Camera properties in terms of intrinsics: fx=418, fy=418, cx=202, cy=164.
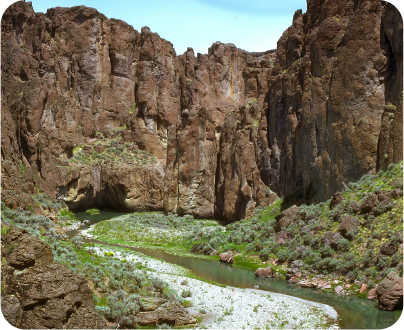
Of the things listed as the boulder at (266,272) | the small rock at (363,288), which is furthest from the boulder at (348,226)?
the boulder at (266,272)

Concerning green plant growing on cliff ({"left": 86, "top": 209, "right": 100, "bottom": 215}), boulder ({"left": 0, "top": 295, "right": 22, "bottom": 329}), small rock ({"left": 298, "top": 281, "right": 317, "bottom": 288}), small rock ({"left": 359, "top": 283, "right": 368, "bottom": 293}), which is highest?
boulder ({"left": 0, "top": 295, "right": 22, "bottom": 329})

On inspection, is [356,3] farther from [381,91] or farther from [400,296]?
[400,296]

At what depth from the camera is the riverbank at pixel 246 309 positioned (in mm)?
20062

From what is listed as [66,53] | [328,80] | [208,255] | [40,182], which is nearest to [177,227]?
[208,255]

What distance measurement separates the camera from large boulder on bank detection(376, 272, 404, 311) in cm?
2297

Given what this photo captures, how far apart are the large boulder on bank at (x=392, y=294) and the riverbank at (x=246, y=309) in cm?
286

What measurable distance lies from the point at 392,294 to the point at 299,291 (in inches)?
276

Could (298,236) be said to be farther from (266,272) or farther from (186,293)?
(186,293)

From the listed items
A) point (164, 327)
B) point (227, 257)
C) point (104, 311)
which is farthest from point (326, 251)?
point (104, 311)

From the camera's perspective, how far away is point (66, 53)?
89125 millimetres

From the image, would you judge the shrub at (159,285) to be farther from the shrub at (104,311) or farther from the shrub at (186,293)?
the shrub at (104,311)

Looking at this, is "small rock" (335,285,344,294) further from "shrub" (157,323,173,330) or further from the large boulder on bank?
"shrub" (157,323,173,330)

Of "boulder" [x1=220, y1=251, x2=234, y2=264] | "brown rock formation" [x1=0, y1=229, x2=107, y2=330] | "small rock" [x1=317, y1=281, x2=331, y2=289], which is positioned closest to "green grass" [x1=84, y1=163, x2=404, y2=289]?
"boulder" [x1=220, y1=251, x2=234, y2=264]

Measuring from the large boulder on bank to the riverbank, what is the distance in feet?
9.37
